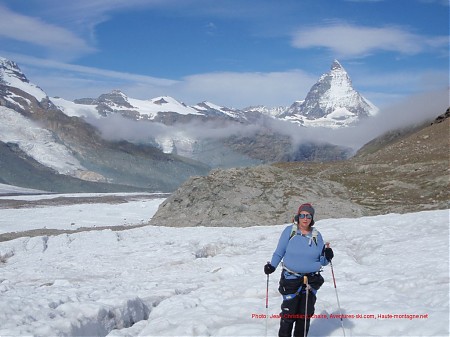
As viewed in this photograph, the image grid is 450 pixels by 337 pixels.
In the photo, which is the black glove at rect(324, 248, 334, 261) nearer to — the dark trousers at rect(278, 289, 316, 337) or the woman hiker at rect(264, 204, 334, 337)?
the woman hiker at rect(264, 204, 334, 337)

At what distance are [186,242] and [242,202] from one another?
15872 millimetres

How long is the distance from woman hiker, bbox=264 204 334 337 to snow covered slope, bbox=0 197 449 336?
4.97 ft

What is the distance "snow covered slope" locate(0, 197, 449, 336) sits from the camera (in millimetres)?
11883

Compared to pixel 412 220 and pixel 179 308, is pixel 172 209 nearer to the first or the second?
pixel 412 220

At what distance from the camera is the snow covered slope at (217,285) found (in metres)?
11.9

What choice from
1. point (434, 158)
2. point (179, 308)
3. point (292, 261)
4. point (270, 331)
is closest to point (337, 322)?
point (270, 331)

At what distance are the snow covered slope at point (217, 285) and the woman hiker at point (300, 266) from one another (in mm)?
1516

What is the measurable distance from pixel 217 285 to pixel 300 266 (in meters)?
7.94

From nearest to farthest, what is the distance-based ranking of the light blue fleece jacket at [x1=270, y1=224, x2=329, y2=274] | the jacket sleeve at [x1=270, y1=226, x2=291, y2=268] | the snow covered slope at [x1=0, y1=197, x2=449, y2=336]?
1. the light blue fleece jacket at [x1=270, y1=224, x2=329, y2=274]
2. the jacket sleeve at [x1=270, y1=226, x2=291, y2=268]
3. the snow covered slope at [x1=0, y1=197, x2=449, y2=336]

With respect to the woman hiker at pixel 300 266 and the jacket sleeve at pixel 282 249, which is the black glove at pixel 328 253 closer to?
the woman hiker at pixel 300 266

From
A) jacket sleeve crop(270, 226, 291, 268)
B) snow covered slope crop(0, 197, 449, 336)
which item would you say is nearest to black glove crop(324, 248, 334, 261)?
jacket sleeve crop(270, 226, 291, 268)

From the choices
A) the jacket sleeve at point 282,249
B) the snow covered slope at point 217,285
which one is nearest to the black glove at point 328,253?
the jacket sleeve at point 282,249

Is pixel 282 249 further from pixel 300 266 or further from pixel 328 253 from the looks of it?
pixel 328 253

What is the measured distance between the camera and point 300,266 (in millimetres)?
9977
